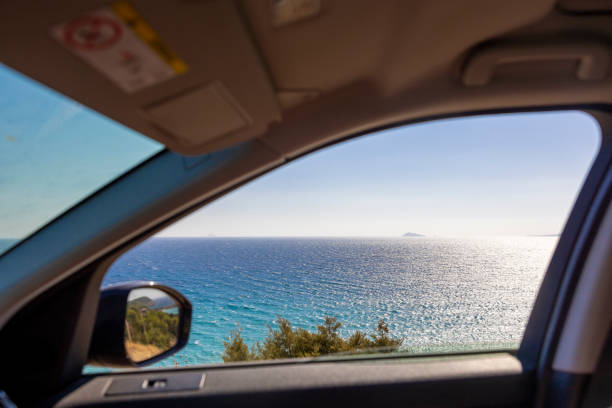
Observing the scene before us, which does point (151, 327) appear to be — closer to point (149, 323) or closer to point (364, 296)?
point (149, 323)

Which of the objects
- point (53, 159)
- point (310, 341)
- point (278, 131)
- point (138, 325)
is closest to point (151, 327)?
point (138, 325)

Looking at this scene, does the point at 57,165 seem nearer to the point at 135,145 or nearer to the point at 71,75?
the point at 135,145

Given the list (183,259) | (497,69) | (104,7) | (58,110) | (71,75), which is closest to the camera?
(104,7)

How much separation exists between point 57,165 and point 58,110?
0.26 metres

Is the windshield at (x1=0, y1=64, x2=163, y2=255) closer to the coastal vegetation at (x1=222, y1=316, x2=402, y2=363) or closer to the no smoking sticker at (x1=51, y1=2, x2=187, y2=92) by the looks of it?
the no smoking sticker at (x1=51, y1=2, x2=187, y2=92)

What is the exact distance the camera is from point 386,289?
3653 centimetres

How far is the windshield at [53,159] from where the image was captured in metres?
1.10

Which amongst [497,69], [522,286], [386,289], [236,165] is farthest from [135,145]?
[522,286]

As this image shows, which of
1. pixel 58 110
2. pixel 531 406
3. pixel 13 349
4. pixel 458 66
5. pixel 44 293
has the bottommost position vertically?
pixel 531 406

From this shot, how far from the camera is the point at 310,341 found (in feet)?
36.1

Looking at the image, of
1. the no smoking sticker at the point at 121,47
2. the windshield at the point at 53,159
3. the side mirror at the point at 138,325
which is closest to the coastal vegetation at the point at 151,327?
the side mirror at the point at 138,325

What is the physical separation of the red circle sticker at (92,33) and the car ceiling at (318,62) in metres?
0.03

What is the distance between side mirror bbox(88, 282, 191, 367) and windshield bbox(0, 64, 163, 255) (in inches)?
18.4

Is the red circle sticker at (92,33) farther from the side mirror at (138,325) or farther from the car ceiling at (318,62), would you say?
the side mirror at (138,325)
